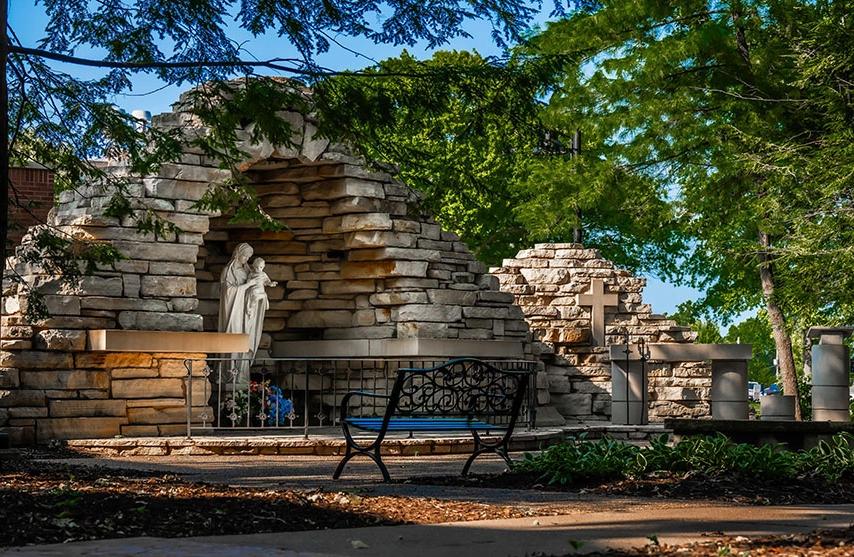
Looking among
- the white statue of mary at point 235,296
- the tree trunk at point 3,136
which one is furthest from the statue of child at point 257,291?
the tree trunk at point 3,136

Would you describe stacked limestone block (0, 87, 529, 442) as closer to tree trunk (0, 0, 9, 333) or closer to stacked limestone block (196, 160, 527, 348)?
stacked limestone block (196, 160, 527, 348)

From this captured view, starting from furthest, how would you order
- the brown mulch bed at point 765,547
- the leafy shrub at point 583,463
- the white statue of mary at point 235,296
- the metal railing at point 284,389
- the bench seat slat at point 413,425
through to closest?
the white statue of mary at point 235,296, the metal railing at point 284,389, the bench seat slat at point 413,425, the leafy shrub at point 583,463, the brown mulch bed at point 765,547

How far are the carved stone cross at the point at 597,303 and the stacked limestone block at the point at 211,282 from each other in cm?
236

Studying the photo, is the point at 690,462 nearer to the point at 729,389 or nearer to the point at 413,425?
the point at 413,425

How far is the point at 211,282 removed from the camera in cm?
1859

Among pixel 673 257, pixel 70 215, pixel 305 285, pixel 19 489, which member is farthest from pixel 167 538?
pixel 673 257

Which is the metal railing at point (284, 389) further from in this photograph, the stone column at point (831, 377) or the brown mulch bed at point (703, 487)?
the brown mulch bed at point (703, 487)

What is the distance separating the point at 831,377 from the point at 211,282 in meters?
8.81

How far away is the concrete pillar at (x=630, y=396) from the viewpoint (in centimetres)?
1911

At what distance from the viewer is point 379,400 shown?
61.1 feet

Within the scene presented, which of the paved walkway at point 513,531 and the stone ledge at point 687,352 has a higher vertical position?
the stone ledge at point 687,352

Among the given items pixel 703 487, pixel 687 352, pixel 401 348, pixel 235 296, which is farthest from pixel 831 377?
pixel 703 487

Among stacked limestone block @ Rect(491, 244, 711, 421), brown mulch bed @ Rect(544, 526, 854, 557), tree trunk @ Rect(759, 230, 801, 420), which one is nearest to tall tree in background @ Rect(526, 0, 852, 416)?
tree trunk @ Rect(759, 230, 801, 420)

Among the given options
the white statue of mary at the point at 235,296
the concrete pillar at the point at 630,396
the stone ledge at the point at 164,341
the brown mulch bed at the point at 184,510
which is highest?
the white statue of mary at the point at 235,296
